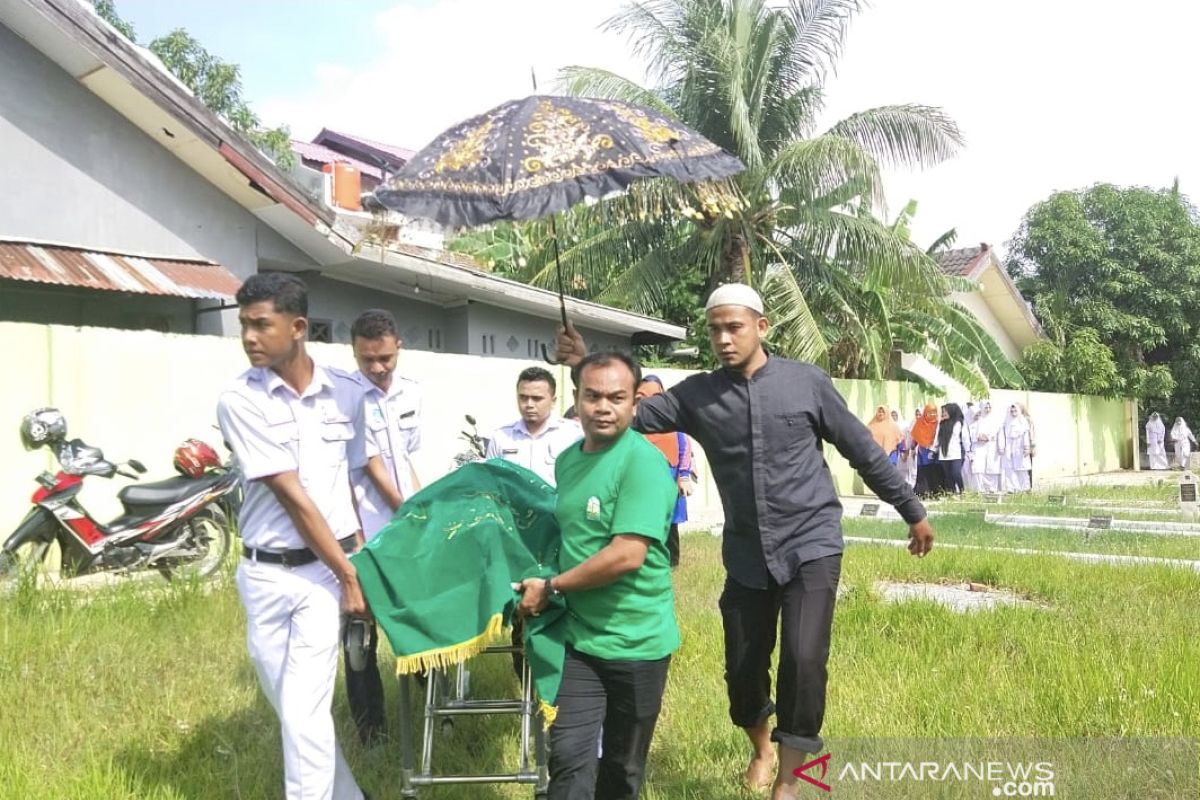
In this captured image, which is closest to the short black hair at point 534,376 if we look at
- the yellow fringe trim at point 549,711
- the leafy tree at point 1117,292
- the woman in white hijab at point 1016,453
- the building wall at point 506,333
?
the yellow fringe trim at point 549,711

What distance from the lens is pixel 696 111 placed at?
17203mm

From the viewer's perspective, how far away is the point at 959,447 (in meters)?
18.3

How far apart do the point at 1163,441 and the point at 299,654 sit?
94.9ft

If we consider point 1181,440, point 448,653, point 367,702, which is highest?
point 1181,440

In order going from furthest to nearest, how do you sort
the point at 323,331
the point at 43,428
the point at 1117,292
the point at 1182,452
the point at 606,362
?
the point at 1182,452 < the point at 1117,292 < the point at 323,331 < the point at 43,428 < the point at 606,362

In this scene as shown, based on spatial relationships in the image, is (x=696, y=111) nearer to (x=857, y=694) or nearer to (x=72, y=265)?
(x=72, y=265)

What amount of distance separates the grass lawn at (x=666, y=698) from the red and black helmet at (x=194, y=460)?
6.21ft

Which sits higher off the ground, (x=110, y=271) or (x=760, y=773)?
(x=110, y=271)

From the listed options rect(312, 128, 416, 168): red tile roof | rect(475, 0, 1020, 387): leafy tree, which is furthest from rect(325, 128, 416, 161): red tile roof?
rect(475, 0, 1020, 387): leafy tree

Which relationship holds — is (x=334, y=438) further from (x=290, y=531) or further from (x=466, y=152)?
(x=466, y=152)

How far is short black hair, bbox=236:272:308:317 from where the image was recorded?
10.5 ft

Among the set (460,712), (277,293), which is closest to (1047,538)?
(460,712)

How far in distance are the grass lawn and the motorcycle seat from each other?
1510mm

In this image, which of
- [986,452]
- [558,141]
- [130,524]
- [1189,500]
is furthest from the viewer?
[986,452]
